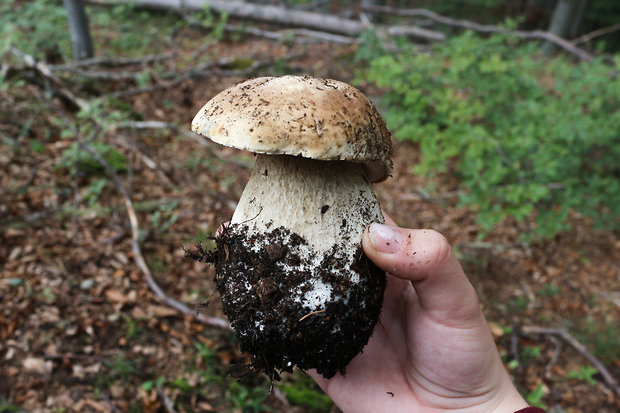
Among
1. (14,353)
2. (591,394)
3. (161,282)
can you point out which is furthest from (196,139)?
(591,394)

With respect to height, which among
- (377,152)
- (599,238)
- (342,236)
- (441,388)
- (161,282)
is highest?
(377,152)

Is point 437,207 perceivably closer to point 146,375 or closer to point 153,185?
point 153,185

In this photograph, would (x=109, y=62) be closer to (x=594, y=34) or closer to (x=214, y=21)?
(x=214, y=21)

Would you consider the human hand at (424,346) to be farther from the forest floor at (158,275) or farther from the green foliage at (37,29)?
the green foliage at (37,29)

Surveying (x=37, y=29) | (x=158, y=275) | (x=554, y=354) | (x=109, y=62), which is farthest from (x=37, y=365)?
(x=37, y=29)

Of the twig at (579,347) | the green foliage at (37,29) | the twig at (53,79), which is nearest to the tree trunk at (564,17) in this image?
the twig at (579,347)
